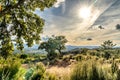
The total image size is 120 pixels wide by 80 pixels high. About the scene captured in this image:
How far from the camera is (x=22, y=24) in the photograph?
30.1m

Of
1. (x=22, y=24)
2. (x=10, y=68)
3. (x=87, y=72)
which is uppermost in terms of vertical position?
(x=22, y=24)

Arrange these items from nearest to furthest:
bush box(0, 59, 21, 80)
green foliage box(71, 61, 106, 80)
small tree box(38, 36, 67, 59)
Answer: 1. bush box(0, 59, 21, 80)
2. green foliage box(71, 61, 106, 80)
3. small tree box(38, 36, 67, 59)

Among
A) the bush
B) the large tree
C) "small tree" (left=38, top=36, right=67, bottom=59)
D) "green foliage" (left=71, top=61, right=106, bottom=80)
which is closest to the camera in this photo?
the bush

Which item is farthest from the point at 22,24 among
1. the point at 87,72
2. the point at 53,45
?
the point at 53,45

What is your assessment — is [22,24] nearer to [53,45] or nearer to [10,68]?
[10,68]

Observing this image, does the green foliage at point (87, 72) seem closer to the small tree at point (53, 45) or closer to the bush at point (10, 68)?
the bush at point (10, 68)

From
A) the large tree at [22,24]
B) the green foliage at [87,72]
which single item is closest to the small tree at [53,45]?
the large tree at [22,24]

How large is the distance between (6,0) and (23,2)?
157cm

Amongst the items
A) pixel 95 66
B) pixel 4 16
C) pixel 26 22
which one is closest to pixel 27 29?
pixel 26 22

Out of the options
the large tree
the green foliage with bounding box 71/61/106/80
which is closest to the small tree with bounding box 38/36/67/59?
the large tree

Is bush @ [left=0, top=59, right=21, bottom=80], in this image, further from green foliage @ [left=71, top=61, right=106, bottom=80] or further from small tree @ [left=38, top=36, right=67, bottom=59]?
small tree @ [left=38, top=36, right=67, bottom=59]

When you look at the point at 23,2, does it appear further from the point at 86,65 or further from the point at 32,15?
the point at 86,65

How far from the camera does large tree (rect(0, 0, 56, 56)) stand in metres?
29.8

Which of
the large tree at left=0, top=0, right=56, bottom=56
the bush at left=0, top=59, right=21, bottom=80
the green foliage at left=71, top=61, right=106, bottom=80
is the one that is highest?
the large tree at left=0, top=0, right=56, bottom=56
